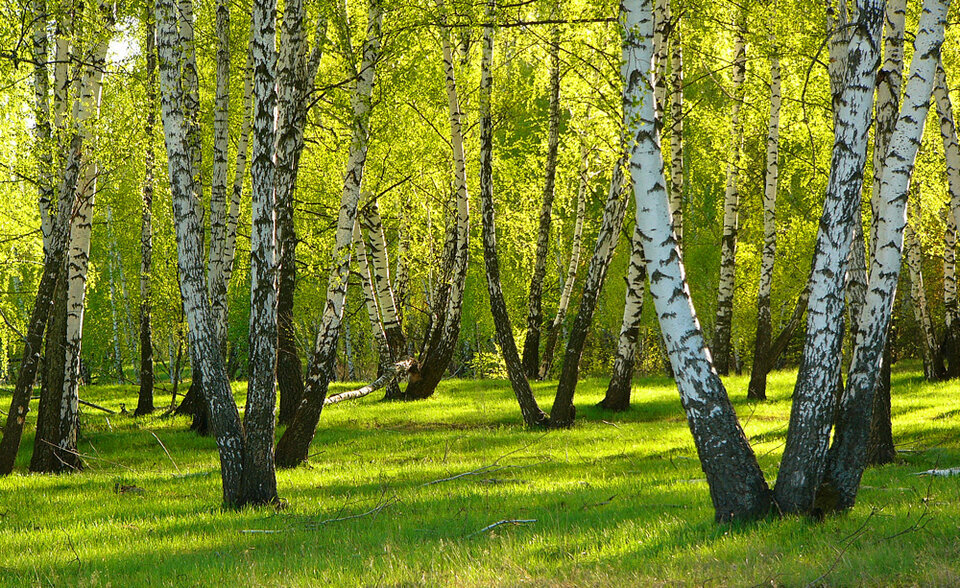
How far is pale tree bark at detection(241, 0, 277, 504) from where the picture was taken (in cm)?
742

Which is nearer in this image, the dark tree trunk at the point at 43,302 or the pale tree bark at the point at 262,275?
the pale tree bark at the point at 262,275

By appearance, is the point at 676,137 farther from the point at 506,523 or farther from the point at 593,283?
the point at 506,523

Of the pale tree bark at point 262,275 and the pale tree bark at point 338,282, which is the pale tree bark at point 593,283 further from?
the pale tree bark at point 262,275

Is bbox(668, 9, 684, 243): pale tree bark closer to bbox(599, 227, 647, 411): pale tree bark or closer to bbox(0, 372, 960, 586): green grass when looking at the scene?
bbox(599, 227, 647, 411): pale tree bark

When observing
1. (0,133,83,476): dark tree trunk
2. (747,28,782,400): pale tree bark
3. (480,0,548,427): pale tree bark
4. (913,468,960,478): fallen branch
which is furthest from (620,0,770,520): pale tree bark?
(747,28,782,400): pale tree bark

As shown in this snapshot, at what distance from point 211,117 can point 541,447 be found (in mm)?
11622

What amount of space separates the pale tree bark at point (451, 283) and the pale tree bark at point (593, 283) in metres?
2.82

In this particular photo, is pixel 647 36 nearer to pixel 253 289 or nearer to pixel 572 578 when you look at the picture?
pixel 572 578

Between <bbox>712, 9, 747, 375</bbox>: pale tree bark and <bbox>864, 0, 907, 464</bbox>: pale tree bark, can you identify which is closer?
<bbox>864, 0, 907, 464</bbox>: pale tree bark

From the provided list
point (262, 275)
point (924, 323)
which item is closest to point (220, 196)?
point (262, 275)

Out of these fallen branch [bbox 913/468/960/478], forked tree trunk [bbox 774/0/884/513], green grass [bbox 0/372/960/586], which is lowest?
green grass [bbox 0/372/960/586]

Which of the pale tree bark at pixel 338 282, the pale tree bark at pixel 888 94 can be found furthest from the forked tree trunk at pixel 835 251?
the pale tree bark at pixel 338 282

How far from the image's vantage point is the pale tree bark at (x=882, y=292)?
5.70 m

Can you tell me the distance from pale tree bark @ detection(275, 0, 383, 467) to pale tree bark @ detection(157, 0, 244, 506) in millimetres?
2125
